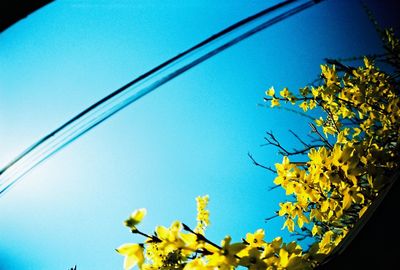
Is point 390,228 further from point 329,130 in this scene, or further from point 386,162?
point 329,130

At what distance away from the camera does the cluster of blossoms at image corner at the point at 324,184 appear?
855mm

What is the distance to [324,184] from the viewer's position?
4.68ft

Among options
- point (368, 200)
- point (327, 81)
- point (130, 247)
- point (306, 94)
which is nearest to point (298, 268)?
point (130, 247)

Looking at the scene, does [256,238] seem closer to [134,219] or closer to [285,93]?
[134,219]

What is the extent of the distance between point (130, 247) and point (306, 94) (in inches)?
93.7

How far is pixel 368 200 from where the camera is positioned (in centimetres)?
138

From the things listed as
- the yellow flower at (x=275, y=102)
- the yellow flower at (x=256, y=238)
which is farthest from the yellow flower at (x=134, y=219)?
the yellow flower at (x=275, y=102)

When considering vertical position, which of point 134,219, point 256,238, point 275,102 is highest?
point 275,102

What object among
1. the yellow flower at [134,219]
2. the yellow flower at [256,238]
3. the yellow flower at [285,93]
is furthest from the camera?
the yellow flower at [285,93]

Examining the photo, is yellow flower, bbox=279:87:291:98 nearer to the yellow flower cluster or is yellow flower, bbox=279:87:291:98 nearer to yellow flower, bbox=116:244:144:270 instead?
the yellow flower cluster

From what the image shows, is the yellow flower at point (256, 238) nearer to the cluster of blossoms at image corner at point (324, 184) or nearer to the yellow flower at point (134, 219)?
the cluster of blossoms at image corner at point (324, 184)

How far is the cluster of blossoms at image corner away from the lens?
855mm

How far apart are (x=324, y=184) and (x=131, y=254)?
1.18m

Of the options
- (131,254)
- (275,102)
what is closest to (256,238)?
(131,254)
